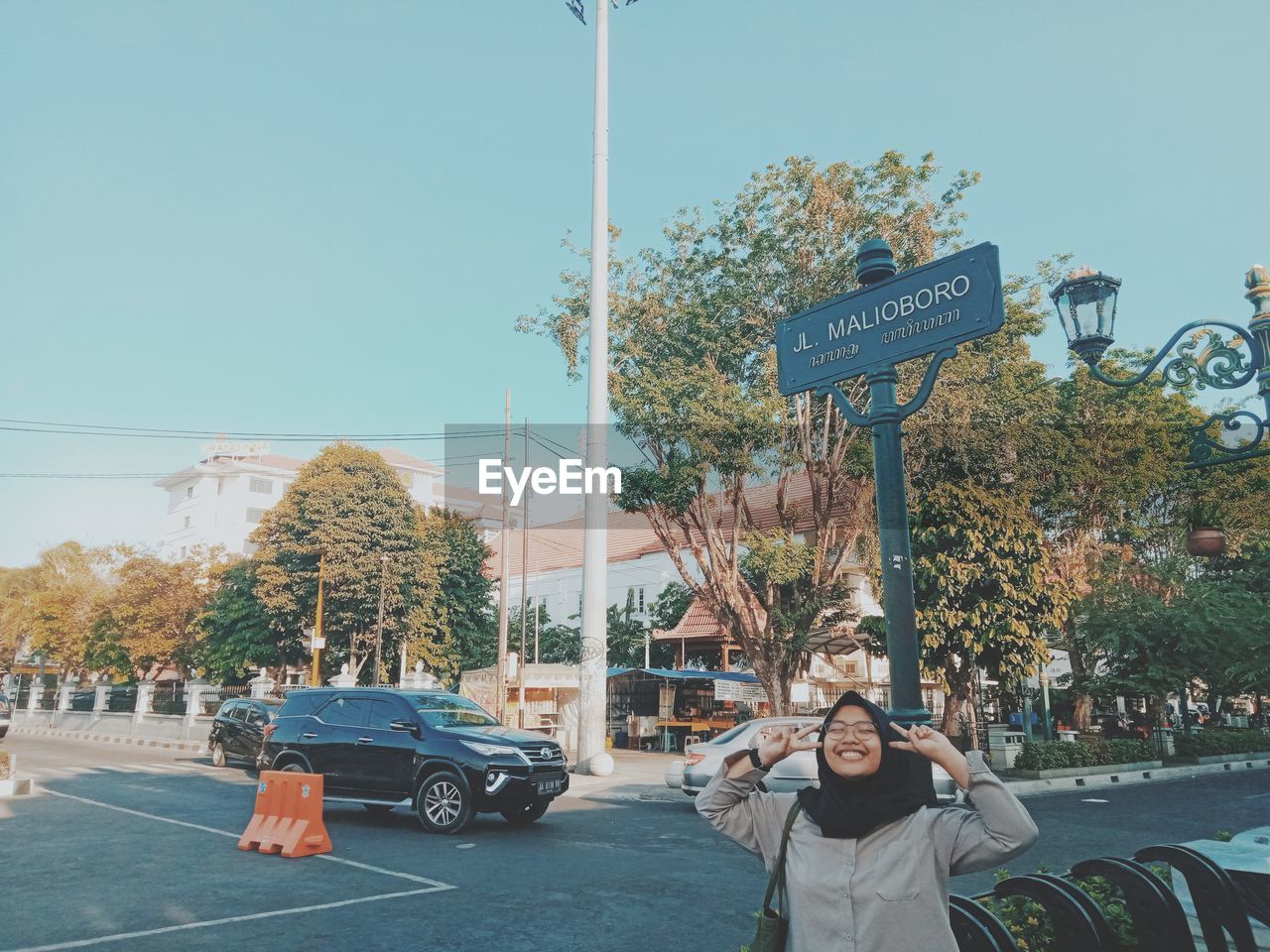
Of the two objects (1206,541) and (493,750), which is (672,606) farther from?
(1206,541)

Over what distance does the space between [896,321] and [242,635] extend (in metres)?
37.4

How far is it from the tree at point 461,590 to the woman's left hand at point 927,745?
37.3 metres

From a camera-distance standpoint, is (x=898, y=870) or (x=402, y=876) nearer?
(x=898, y=870)

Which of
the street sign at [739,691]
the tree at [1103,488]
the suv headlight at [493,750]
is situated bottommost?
the suv headlight at [493,750]

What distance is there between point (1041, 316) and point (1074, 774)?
434 inches

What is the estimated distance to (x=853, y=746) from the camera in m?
2.64

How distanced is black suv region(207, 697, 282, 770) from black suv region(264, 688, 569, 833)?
298 inches

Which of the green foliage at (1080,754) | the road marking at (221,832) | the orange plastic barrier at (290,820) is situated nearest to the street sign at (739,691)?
the green foliage at (1080,754)

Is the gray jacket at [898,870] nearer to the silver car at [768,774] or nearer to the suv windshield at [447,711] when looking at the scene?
the suv windshield at [447,711]

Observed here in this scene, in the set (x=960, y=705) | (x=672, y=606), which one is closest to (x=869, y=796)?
(x=960, y=705)

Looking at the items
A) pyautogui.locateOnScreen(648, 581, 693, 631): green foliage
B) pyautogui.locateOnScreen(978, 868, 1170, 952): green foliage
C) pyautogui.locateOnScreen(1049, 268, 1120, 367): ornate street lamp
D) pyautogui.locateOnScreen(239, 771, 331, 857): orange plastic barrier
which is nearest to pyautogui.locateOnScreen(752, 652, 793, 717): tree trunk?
pyautogui.locateOnScreen(648, 581, 693, 631): green foliage

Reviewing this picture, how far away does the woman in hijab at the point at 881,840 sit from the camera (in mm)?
2514

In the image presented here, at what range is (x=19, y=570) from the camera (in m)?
71.2

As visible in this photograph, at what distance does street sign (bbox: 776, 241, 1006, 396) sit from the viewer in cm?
453
